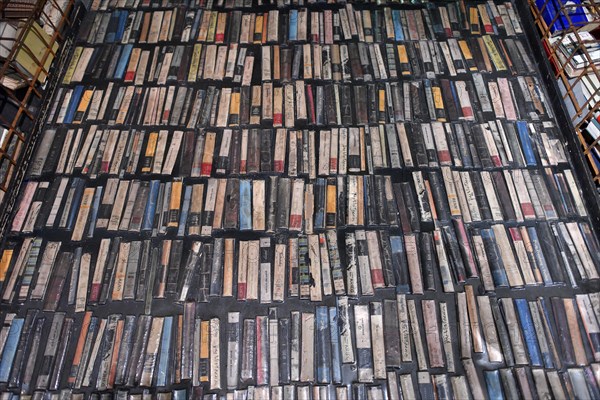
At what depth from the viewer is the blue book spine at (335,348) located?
1.65 m

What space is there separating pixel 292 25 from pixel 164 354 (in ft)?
5.61

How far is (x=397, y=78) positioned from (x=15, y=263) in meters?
1.82

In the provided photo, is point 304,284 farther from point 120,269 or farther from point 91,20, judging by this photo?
point 91,20

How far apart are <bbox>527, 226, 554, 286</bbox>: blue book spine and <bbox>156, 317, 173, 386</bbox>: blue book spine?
1375 mm

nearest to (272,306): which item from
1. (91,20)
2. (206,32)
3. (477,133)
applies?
(477,133)

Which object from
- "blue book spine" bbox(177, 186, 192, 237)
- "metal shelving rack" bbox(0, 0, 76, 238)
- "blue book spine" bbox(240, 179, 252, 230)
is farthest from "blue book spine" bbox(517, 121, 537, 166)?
"metal shelving rack" bbox(0, 0, 76, 238)

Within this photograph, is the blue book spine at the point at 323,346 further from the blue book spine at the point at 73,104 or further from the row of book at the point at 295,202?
the blue book spine at the point at 73,104

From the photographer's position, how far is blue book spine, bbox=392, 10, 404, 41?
2445mm

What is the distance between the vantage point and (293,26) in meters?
2.50

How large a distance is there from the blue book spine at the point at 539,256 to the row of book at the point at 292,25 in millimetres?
1113

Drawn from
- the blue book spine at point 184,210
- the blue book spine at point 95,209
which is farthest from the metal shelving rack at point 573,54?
the blue book spine at point 95,209

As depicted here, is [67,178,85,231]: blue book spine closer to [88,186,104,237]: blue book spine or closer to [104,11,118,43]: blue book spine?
[88,186,104,237]: blue book spine

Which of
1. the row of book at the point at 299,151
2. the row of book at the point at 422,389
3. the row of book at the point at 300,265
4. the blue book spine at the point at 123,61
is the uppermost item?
the blue book spine at the point at 123,61

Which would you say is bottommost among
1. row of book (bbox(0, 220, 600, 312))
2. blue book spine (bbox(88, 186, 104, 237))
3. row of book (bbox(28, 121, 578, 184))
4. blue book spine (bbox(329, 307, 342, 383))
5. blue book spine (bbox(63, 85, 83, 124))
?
blue book spine (bbox(329, 307, 342, 383))
